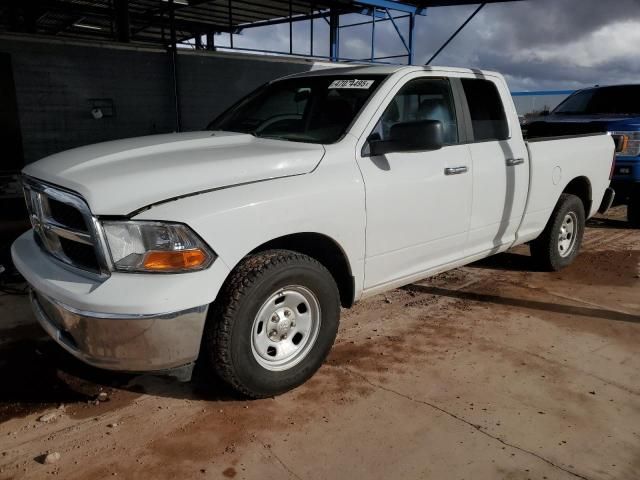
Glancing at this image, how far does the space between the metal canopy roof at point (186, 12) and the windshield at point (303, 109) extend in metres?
7.33

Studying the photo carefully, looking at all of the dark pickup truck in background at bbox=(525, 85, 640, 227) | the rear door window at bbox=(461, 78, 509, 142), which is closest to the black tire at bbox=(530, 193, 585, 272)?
the rear door window at bbox=(461, 78, 509, 142)

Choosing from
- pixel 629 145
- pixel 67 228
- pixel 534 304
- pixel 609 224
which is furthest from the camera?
pixel 609 224

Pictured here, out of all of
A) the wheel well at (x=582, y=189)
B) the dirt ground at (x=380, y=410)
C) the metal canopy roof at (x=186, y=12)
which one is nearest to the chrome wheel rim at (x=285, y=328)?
the dirt ground at (x=380, y=410)

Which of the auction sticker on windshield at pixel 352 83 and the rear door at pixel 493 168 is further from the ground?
the auction sticker on windshield at pixel 352 83

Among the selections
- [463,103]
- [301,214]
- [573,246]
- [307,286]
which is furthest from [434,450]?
[573,246]

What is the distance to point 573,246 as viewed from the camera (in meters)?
5.72

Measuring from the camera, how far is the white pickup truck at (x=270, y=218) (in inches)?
101

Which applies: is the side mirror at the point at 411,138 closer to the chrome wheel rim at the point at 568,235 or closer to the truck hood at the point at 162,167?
the truck hood at the point at 162,167

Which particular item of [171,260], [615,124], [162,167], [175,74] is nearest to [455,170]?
[162,167]

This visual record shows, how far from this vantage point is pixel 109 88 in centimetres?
912

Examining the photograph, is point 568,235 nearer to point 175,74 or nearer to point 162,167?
point 162,167

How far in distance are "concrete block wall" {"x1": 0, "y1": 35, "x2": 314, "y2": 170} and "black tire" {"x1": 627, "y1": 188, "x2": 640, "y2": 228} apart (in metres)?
7.19

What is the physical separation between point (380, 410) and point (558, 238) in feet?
10.8

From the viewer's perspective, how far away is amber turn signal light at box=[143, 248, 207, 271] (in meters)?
2.56
